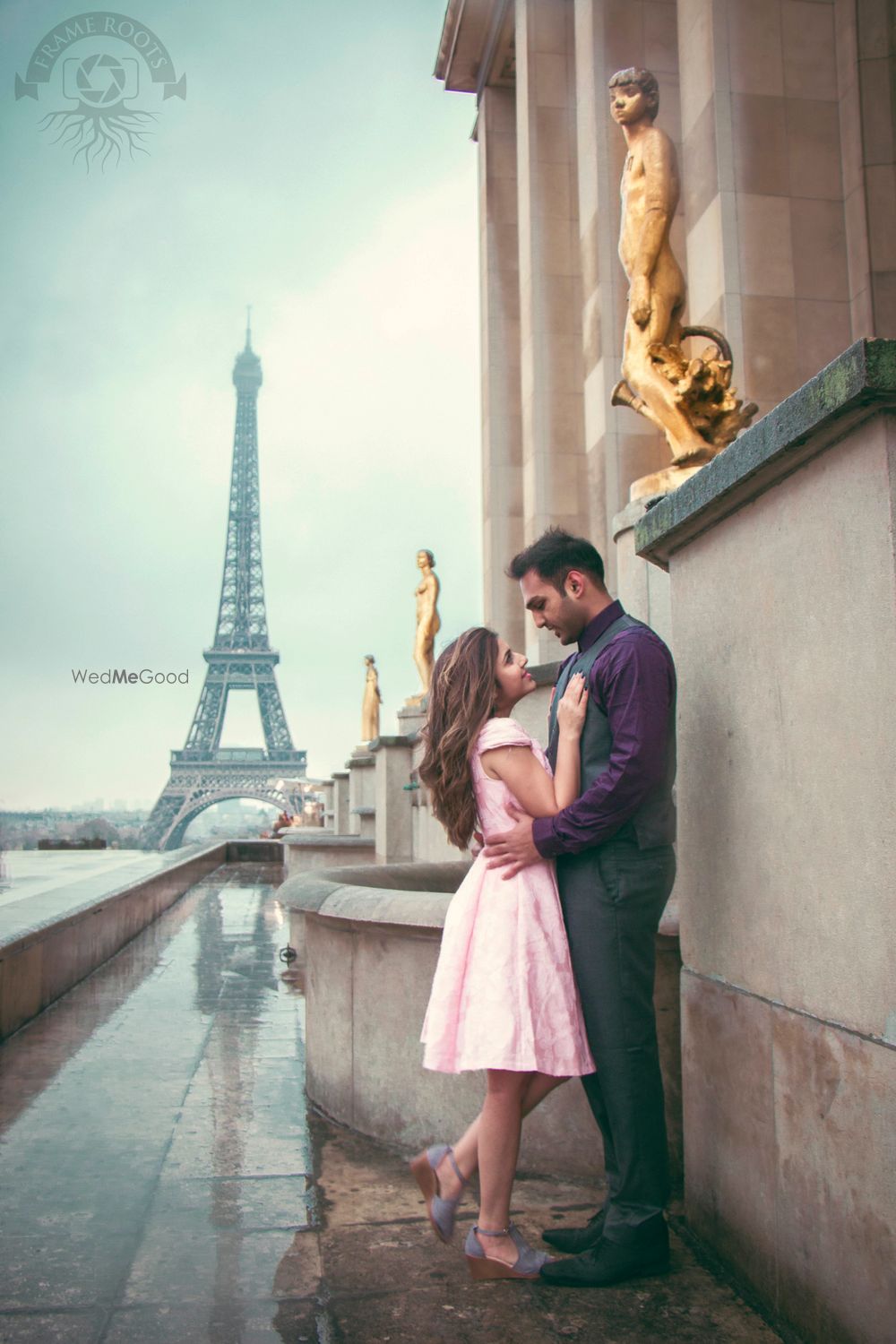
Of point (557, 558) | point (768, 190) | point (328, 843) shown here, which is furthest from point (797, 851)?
point (328, 843)

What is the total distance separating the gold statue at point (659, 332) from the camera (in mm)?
5320

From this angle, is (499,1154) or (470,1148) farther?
(470,1148)

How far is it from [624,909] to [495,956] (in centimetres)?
38

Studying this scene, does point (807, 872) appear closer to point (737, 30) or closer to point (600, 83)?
point (737, 30)

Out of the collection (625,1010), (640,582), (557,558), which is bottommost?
(625,1010)

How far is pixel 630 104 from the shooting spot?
5.50 m

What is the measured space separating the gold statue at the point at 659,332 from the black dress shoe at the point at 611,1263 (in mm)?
3183

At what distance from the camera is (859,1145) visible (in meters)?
2.43

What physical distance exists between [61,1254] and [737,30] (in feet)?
39.8

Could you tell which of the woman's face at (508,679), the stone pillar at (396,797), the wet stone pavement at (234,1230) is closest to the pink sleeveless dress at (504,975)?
the woman's face at (508,679)

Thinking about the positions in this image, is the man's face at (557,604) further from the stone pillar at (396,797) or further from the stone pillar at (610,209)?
the stone pillar at (396,797)

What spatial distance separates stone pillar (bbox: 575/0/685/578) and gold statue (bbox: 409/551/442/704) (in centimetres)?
364

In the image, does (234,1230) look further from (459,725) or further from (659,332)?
(659,332)

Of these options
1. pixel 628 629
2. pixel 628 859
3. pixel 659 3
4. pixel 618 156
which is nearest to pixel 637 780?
pixel 628 859
